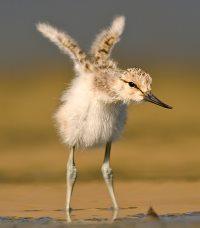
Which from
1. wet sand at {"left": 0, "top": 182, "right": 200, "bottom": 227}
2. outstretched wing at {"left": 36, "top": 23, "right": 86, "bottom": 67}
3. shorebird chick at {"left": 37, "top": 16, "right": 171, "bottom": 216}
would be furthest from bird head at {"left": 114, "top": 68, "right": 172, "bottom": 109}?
wet sand at {"left": 0, "top": 182, "right": 200, "bottom": 227}

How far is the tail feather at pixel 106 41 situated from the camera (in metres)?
12.1

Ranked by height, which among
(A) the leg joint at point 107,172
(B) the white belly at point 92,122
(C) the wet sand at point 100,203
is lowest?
(C) the wet sand at point 100,203

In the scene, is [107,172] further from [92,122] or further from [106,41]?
[106,41]

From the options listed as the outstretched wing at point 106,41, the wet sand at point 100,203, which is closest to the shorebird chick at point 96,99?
the outstretched wing at point 106,41

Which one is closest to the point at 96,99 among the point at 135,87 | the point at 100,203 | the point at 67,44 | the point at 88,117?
the point at 88,117

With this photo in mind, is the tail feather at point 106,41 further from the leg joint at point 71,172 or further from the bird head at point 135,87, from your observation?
the leg joint at point 71,172

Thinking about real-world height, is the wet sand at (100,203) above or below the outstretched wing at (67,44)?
below

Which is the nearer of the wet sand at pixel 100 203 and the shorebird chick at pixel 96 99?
the wet sand at pixel 100 203

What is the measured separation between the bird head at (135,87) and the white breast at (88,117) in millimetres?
299

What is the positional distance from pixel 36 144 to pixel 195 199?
9.39 ft

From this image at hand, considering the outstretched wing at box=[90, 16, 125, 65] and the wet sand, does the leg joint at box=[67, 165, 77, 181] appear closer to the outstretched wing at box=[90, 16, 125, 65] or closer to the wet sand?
the wet sand

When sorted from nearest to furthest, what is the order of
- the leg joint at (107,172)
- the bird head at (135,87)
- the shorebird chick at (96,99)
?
the bird head at (135,87) → the shorebird chick at (96,99) → the leg joint at (107,172)

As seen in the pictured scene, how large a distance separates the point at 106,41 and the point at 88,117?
0.88 m

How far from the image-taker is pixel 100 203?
11.8m
